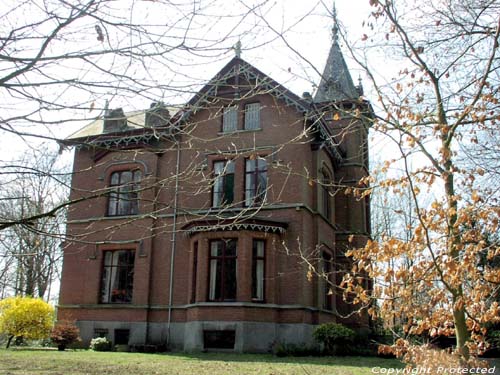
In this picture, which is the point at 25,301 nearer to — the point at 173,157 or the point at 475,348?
the point at 173,157

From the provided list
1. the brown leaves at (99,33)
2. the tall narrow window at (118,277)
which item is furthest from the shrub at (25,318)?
the brown leaves at (99,33)

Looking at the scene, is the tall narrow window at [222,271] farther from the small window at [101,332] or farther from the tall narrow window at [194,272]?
Result: the small window at [101,332]

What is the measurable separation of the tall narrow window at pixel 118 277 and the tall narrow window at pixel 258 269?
5.53 meters

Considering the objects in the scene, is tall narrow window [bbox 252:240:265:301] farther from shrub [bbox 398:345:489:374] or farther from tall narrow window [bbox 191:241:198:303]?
shrub [bbox 398:345:489:374]

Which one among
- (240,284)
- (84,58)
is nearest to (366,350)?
(240,284)

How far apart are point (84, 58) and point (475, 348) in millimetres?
5058

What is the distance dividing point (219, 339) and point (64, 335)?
19.0 ft

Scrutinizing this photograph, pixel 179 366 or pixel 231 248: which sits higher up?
pixel 231 248

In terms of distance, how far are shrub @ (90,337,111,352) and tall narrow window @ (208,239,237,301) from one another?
14.0 ft

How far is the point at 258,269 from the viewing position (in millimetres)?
18953

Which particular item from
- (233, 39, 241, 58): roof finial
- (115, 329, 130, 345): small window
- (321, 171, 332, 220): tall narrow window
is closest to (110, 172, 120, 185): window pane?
(115, 329, 130, 345): small window

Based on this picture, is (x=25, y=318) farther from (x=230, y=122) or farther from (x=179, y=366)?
(x=230, y=122)

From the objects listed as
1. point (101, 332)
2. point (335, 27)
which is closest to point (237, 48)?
point (335, 27)

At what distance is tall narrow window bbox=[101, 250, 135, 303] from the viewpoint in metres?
21.2
